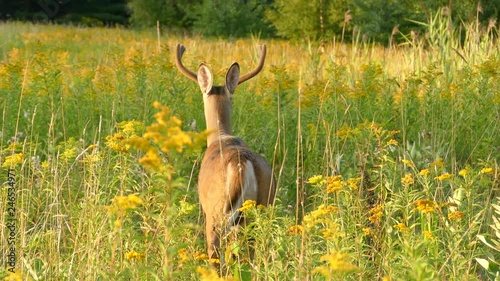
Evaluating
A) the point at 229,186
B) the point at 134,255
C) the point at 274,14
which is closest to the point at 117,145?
the point at 229,186

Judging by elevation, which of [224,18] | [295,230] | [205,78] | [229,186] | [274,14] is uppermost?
[205,78]

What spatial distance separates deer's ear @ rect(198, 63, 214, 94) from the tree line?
447 cm

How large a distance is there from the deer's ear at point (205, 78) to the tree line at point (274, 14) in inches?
176

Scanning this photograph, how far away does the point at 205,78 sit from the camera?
218 inches

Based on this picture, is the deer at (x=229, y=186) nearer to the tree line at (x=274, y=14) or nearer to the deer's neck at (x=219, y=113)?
the deer's neck at (x=219, y=113)

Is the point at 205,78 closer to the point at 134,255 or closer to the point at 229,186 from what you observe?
the point at 229,186

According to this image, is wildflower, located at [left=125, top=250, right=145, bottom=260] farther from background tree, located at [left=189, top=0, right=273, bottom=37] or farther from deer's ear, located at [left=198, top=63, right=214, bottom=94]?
background tree, located at [left=189, top=0, right=273, bottom=37]

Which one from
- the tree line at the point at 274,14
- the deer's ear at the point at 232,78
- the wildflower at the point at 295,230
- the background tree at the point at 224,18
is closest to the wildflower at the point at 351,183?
the wildflower at the point at 295,230

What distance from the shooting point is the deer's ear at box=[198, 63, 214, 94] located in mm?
5383

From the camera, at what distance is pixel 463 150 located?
6422 millimetres

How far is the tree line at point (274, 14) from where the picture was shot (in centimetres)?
2097

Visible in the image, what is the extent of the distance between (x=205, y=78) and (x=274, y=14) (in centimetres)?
2483

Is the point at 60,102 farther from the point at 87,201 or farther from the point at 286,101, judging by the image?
the point at 87,201

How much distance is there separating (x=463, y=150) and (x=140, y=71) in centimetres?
254
